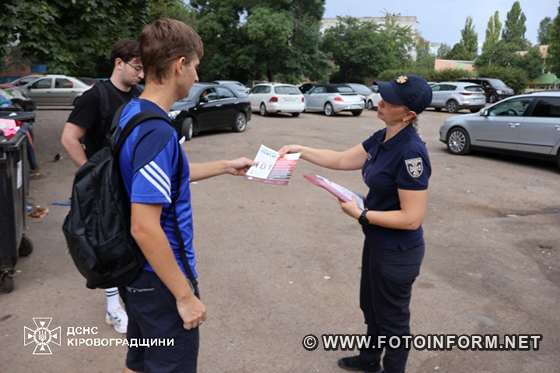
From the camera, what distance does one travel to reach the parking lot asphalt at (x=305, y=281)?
3189mm

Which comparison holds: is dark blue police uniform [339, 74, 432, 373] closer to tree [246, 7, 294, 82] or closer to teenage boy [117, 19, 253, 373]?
teenage boy [117, 19, 253, 373]

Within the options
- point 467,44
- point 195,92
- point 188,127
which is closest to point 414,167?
point 188,127

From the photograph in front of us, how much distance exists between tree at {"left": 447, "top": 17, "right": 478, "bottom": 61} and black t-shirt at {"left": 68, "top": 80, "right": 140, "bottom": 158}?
78.8 metres

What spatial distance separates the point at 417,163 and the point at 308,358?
1.64 meters

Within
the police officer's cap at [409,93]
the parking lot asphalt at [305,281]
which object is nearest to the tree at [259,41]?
the parking lot asphalt at [305,281]

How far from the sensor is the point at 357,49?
122 feet

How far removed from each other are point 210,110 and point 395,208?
11259 mm

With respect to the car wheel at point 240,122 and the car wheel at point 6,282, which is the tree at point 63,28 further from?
the car wheel at point 6,282

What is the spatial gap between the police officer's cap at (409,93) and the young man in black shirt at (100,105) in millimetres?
1594

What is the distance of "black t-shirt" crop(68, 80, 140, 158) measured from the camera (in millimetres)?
3037

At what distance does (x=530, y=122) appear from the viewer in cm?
977

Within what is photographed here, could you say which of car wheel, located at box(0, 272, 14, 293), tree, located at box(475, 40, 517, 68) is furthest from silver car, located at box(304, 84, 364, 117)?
tree, located at box(475, 40, 517, 68)

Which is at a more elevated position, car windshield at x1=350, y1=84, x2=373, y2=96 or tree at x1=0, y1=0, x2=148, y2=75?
tree at x1=0, y1=0, x2=148, y2=75

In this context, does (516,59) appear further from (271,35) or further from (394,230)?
(394,230)
